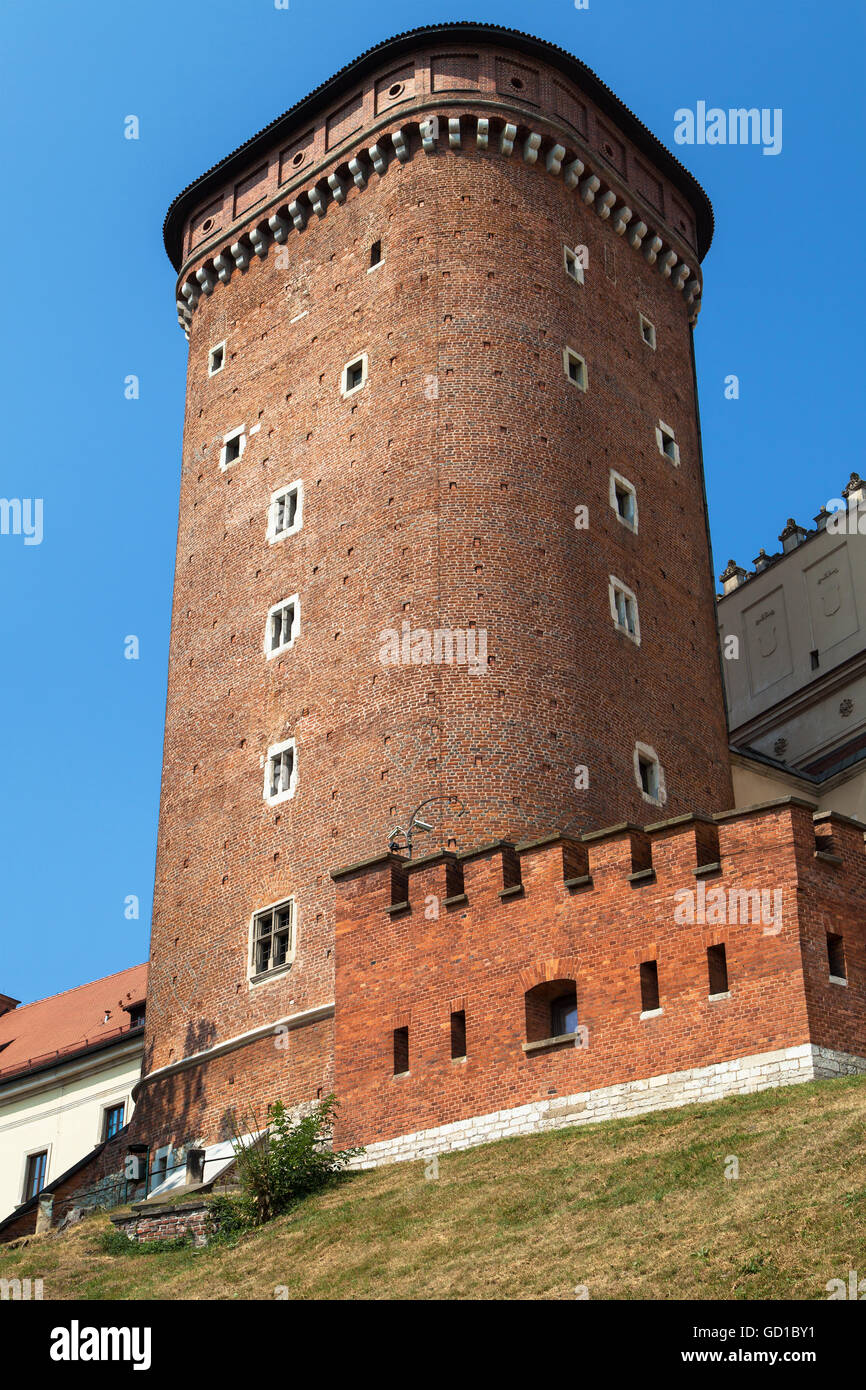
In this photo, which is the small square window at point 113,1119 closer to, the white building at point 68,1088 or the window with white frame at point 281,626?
the white building at point 68,1088

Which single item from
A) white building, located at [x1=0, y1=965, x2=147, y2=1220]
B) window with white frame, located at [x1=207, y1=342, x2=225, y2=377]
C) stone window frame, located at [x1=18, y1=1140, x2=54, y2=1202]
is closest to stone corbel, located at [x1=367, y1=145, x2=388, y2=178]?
window with white frame, located at [x1=207, y1=342, x2=225, y2=377]

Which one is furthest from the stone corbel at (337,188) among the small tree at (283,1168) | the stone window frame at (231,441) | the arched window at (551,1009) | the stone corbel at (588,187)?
the small tree at (283,1168)

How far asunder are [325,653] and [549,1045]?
1173 centimetres

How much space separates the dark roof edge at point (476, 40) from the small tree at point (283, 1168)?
86.4 ft

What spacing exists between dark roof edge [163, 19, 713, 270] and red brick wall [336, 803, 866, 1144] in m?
21.9

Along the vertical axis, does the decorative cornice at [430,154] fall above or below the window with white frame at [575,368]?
above

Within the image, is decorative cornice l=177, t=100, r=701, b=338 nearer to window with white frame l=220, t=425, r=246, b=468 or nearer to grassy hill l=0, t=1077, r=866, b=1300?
window with white frame l=220, t=425, r=246, b=468

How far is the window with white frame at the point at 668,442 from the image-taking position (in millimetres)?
43094

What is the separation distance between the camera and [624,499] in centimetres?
4066

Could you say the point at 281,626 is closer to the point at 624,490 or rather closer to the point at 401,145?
the point at 624,490

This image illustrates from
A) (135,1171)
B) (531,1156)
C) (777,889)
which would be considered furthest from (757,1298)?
(135,1171)

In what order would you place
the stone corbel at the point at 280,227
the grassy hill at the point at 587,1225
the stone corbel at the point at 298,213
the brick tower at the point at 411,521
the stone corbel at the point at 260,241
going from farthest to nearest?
1. the stone corbel at the point at 260,241
2. the stone corbel at the point at 280,227
3. the stone corbel at the point at 298,213
4. the brick tower at the point at 411,521
5. the grassy hill at the point at 587,1225

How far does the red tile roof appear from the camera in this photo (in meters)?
48.5
